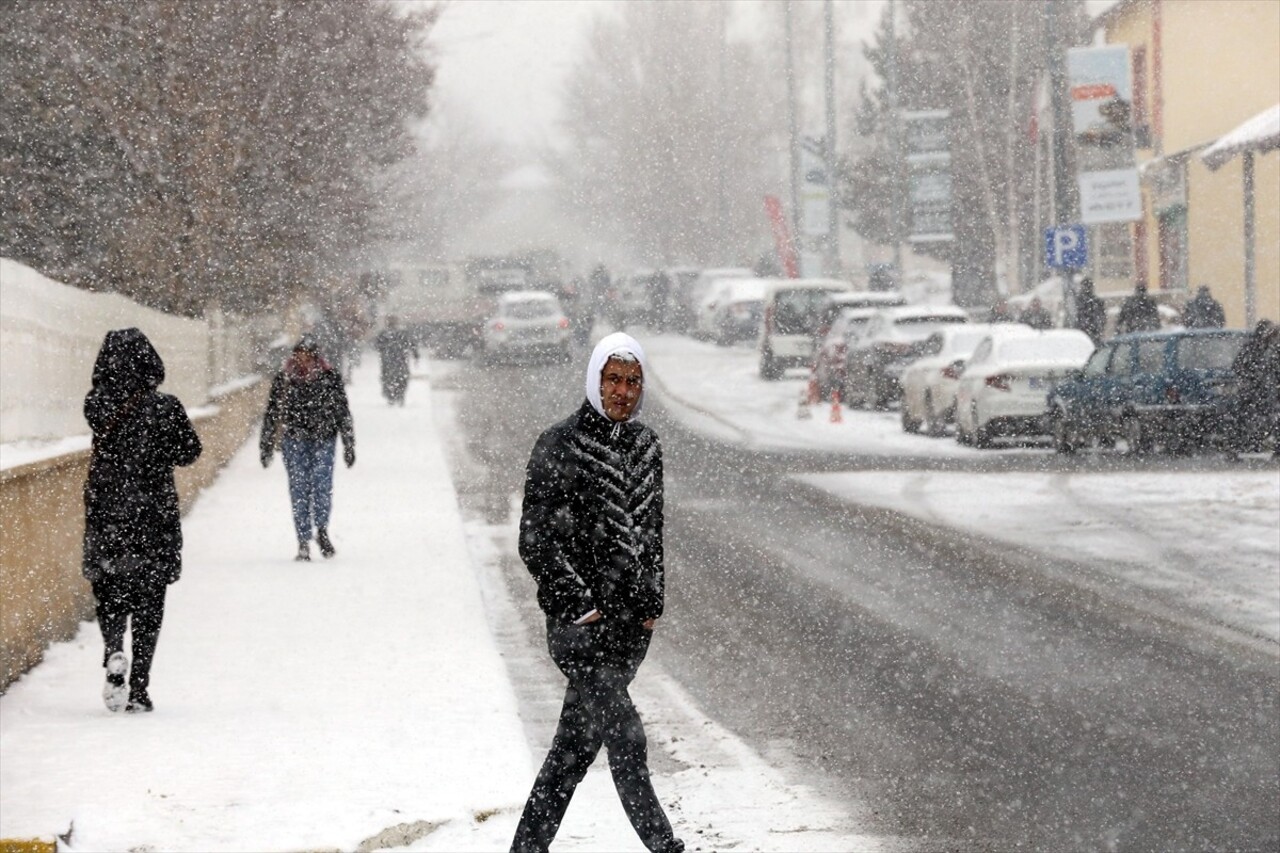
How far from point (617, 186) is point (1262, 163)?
6718 cm

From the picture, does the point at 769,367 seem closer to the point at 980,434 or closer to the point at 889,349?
the point at 889,349

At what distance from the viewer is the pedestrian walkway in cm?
729

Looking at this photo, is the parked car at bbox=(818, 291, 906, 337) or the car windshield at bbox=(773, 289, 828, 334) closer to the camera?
the parked car at bbox=(818, 291, 906, 337)

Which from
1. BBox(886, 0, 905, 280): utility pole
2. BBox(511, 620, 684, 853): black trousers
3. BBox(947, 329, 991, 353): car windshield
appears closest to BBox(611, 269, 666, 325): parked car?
BBox(886, 0, 905, 280): utility pole

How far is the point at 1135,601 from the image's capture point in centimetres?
1296

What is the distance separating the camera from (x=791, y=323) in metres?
42.8

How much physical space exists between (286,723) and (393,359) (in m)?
27.4

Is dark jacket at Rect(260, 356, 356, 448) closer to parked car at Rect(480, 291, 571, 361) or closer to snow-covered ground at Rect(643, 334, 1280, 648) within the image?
snow-covered ground at Rect(643, 334, 1280, 648)

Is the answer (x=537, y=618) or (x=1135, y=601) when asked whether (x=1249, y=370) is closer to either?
(x=1135, y=601)

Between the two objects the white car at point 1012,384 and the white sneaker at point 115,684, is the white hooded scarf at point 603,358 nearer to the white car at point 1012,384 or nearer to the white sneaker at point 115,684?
the white sneaker at point 115,684

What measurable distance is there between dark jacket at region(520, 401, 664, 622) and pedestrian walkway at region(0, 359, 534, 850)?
1374 mm

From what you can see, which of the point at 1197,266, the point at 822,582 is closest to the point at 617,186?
the point at 1197,266

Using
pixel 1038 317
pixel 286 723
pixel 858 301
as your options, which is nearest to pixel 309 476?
pixel 286 723

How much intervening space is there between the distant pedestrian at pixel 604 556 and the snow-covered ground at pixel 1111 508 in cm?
619
